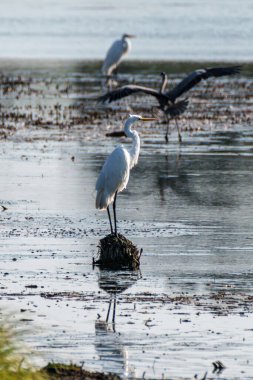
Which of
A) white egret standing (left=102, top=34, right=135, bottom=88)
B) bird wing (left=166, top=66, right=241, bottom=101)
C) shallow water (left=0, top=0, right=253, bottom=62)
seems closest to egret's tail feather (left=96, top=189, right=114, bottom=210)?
bird wing (left=166, top=66, right=241, bottom=101)

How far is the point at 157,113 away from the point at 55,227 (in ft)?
51.3

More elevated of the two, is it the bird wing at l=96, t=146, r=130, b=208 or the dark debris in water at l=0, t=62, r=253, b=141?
the dark debris in water at l=0, t=62, r=253, b=141

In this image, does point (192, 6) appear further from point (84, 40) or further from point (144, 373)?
point (144, 373)

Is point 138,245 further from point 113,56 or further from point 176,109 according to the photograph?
point 113,56

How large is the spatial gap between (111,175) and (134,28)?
57040 mm

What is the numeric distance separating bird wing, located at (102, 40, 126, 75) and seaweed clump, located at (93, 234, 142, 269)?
2761 cm

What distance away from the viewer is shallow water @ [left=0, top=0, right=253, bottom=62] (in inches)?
2216

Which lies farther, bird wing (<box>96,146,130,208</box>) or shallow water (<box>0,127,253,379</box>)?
bird wing (<box>96,146,130,208</box>)

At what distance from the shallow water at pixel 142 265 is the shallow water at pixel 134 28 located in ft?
95.2

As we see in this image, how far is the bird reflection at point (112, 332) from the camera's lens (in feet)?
32.6

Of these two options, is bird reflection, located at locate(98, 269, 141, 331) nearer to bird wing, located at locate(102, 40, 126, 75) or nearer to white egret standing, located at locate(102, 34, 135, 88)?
white egret standing, located at locate(102, 34, 135, 88)

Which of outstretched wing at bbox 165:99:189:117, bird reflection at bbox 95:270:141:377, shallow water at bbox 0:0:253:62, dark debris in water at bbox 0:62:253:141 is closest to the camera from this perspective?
bird reflection at bbox 95:270:141:377

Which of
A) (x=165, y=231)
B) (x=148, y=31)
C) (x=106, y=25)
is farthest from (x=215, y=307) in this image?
(x=106, y=25)

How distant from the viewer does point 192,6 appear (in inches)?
3708
